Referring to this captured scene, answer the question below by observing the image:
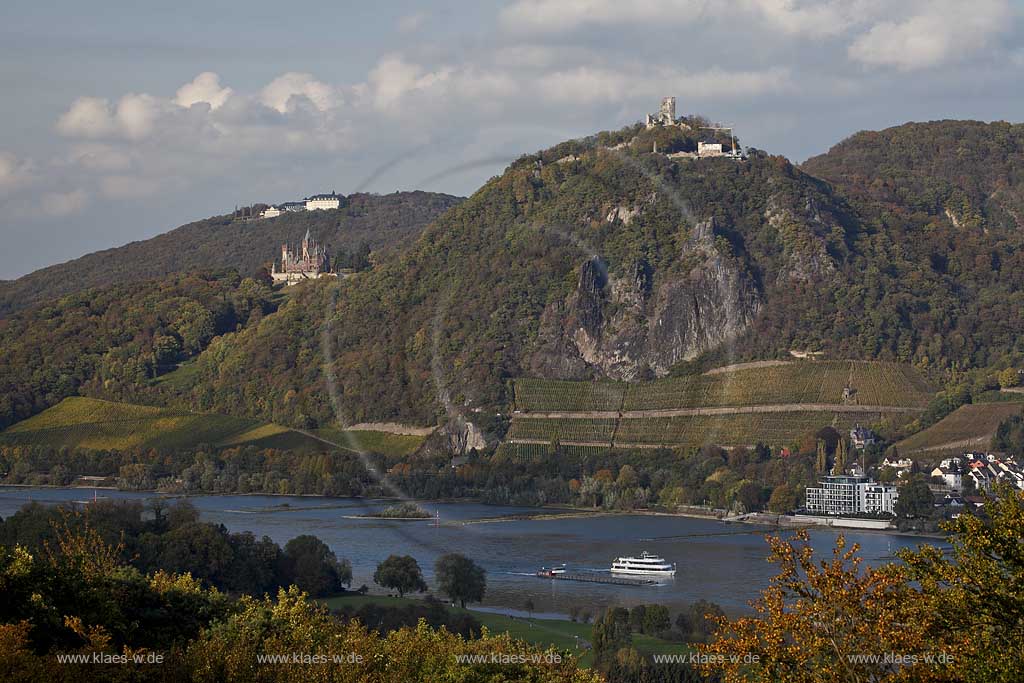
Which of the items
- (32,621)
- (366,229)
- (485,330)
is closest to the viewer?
(32,621)

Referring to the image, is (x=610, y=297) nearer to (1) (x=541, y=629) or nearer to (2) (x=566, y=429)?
(2) (x=566, y=429)

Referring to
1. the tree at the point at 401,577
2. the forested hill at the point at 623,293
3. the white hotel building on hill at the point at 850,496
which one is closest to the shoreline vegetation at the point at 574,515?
the white hotel building on hill at the point at 850,496

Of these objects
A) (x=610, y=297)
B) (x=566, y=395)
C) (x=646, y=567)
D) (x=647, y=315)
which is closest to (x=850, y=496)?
(x=646, y=567)

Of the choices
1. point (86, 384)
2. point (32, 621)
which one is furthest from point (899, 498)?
point (86, 384)

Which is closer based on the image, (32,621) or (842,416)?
(32,621)

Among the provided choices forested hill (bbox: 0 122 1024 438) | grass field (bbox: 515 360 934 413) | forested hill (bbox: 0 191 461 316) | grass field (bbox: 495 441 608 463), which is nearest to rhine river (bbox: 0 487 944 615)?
grass field (bbox: 495 441 608 463)

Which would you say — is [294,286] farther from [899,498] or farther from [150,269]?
[899,498]

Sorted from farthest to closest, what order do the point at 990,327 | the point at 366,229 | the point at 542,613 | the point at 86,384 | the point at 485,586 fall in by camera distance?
the point at 366,229, the point at 86,384, the point at 990,327, the point at 485,586, the point at 542,613
